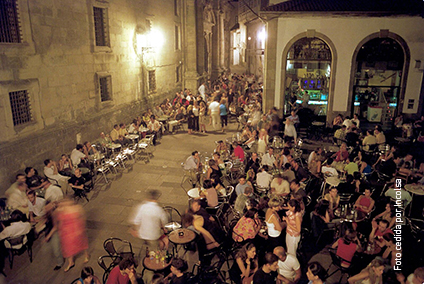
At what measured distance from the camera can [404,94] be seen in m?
16.3

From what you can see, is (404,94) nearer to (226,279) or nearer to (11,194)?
(226,279)

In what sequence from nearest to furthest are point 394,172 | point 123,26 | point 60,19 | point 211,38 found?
1. point 394,172
2. point 60,19
3. point 123,26
4. point 211,38

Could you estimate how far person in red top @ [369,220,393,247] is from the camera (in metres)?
6.41

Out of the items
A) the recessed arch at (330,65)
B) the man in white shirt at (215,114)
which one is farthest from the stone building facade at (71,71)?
the recessed arch at (330,65)

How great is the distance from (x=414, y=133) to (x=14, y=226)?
A: 14.3 meters

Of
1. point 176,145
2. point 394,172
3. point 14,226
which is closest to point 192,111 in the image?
point 176,145

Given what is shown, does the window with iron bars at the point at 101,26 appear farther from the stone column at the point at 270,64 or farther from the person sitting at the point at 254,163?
the person sitting at the point at 254,163

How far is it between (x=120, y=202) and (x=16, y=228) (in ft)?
10.3

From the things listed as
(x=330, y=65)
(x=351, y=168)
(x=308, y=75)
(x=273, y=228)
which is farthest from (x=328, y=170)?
(x=308, y=75)

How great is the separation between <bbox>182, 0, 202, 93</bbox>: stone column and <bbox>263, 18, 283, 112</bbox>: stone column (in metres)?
9.35

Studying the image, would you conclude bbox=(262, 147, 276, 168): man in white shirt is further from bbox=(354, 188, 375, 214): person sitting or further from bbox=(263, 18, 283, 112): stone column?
bbox=(263, 18, 283, 112): stone column

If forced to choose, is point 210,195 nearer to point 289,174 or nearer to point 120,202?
point 289,174

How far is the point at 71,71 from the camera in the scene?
12195 mm

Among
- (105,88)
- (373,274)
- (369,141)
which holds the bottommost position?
(373,274)
